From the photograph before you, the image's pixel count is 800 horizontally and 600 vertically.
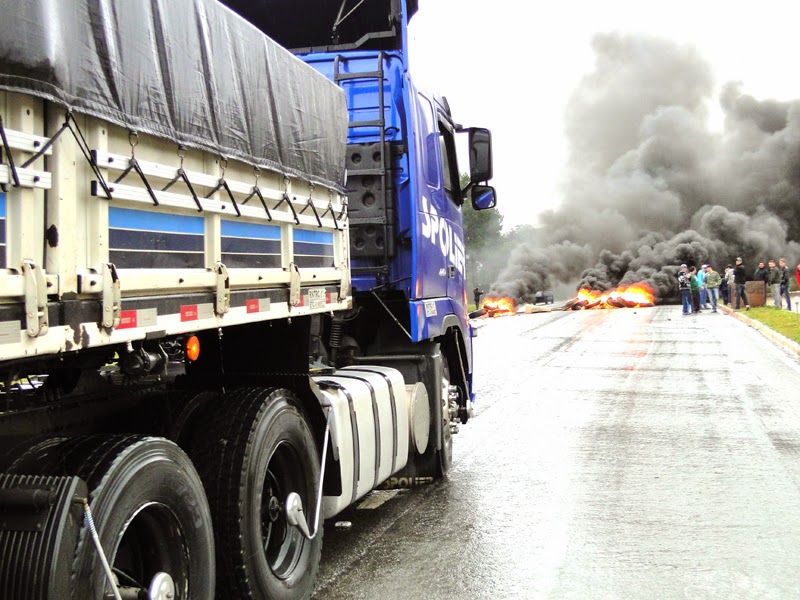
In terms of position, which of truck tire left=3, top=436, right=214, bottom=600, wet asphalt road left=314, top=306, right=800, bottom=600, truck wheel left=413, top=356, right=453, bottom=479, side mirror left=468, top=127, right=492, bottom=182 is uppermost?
side mirror left=468, top=127, right=492, bottom=182

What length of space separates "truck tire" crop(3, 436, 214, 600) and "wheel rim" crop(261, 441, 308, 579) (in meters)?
0.87

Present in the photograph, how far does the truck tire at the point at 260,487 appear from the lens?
3.88 m

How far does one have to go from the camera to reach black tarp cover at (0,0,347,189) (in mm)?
2523

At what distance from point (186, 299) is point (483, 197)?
5241mm

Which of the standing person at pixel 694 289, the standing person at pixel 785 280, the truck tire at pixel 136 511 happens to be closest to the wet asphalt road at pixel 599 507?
the truck tire at pixel 136 511

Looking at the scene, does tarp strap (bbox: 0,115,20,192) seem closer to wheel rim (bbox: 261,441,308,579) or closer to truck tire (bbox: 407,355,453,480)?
wheel rim (bbox: 261,441,308,579)

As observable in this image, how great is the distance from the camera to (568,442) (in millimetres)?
8828

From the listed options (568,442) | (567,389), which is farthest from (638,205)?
(568,442)

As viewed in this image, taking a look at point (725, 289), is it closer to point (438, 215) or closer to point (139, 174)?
point (438, 215)

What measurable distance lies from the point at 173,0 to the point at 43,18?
999mm

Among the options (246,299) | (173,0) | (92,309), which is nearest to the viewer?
(92,309)

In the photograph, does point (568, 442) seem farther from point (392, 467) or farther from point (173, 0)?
point (173, 0)

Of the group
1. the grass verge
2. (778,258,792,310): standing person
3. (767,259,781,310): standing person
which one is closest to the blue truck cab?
the grass verge

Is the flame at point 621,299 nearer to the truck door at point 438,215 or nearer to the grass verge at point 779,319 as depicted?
the grass verge at point 779,319
